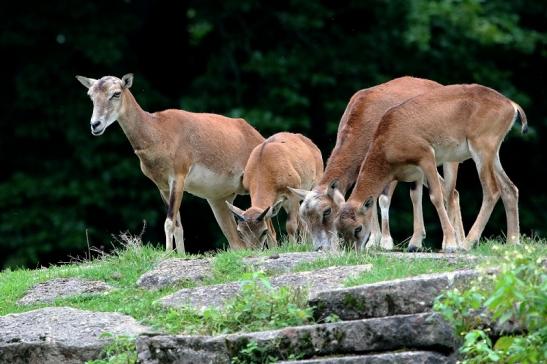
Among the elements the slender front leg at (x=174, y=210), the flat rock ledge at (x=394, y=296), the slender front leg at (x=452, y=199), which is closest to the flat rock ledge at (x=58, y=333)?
the flat rock ledge at (x=394, y=296)

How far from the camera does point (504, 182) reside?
13500 millimetres

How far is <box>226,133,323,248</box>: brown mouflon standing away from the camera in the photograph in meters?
15.1

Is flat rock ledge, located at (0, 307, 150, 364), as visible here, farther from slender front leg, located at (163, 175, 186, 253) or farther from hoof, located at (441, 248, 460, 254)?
slender front leg, located at (163, 175, 186, 253)

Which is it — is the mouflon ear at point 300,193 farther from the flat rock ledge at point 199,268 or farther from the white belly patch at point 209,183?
the flat rock ledge at point 199,268

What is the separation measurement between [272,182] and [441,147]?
9.81ft

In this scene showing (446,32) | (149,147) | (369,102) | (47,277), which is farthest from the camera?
(446,32)

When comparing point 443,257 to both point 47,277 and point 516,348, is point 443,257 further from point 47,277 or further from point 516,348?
point 47,277

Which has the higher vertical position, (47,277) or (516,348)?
(516,348)

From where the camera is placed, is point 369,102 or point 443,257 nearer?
point 443,257

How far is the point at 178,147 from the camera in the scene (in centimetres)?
1590

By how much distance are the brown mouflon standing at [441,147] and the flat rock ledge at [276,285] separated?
2.09m

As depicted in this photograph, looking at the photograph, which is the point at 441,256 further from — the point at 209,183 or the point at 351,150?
the point at 209,183

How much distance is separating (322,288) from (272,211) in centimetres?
449

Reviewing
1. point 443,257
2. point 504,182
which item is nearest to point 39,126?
point 504,182
